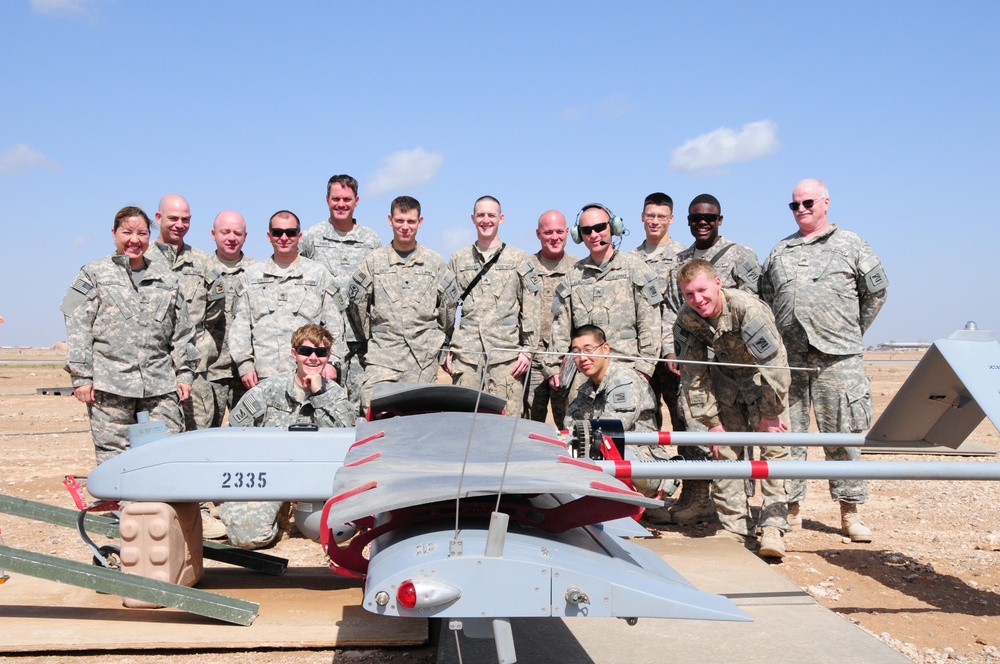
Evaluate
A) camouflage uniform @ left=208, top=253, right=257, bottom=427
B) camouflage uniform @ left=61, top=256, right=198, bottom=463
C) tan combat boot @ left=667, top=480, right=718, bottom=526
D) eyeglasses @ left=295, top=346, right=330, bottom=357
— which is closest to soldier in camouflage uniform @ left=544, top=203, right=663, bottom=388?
tan combat boot @ left=667, top=480, right=718, bottom=526

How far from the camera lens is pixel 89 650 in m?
4.05

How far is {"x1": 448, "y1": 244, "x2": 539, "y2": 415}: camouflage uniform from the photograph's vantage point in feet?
23.8

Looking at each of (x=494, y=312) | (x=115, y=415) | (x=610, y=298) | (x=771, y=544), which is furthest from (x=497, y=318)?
(x=115, y=415)

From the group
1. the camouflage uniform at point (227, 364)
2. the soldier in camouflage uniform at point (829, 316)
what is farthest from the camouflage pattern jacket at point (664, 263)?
the camouflage uniform at point (227, 364)

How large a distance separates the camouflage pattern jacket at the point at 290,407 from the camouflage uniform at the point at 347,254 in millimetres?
1473

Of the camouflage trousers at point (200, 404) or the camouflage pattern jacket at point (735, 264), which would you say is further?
the camouflage trousers at point (200, 404)

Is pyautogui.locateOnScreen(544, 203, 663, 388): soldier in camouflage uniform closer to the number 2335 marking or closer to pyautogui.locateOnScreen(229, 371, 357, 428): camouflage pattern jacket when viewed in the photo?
pyautogui.locateOnScreen(229, 371, 357, 428): camouflage pattern jacket

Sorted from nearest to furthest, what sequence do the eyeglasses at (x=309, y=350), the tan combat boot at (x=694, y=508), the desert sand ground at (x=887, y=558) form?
the desert sand ground at (x=887, y=558) < the eyeglasses at (x=309, y=350) < the tan combat boot at (x=694, y=508)

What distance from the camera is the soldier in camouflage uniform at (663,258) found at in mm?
7156

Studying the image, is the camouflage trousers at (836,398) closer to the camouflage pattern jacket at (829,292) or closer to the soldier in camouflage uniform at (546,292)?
the camouflage pattern jacket at (829,292)

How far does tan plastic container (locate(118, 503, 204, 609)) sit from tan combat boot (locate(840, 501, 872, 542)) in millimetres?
4585

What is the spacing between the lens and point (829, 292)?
633 cm

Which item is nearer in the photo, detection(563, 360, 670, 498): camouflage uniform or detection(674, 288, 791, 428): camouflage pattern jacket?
detection(674, 288, 791, 428): camouflage pattern jacket

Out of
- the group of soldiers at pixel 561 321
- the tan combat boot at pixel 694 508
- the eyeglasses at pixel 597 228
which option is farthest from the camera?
the tan combat boot at pixel 694 508
